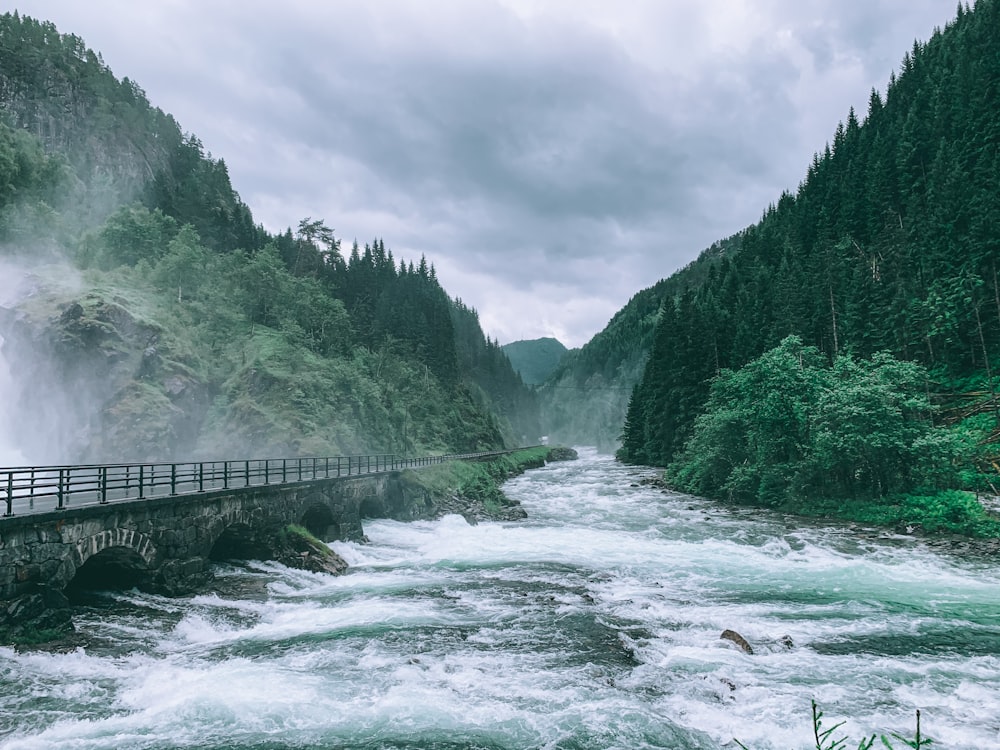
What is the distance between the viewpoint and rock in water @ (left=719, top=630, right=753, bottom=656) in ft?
51.1

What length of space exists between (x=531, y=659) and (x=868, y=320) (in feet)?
188

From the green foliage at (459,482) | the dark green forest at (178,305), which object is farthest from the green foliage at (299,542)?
the dark green forest at (178,305)

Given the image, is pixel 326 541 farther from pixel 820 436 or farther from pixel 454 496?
pixel 820 436

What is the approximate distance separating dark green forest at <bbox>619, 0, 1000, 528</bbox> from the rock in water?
75.6ft

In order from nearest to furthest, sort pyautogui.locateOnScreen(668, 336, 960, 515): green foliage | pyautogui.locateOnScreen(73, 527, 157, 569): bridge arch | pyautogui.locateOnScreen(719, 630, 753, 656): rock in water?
pyautogui.locateOnScreen(719, 630, 753, 656): rock in water
pyautogui.locateOnScreen(73, 527, 157, 569): bridge arch
pyautogui.locateOnScreen(668, 336, 960, 515): green foliage

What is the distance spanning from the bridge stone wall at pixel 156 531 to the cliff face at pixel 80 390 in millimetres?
26075

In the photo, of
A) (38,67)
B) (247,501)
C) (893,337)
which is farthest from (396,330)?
(247,501)

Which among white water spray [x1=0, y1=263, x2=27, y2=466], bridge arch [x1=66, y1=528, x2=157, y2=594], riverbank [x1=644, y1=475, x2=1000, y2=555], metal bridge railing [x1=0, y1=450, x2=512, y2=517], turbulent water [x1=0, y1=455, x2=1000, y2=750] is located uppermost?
white water spray [x1=0, y1=263, x2=27, y2=466]

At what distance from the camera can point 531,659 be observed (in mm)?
15109

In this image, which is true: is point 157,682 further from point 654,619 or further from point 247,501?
point 654,619

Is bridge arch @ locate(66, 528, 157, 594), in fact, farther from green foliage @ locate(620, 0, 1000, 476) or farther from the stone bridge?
green foliage @ locate(620, 0, 1000, 476)

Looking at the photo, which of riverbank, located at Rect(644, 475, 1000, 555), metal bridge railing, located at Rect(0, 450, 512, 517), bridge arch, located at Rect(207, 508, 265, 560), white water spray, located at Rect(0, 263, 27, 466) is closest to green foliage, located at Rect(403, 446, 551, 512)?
metal bridge railing, located at Rect(0, 450, 512, 517)

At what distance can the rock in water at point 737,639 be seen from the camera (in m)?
15.6

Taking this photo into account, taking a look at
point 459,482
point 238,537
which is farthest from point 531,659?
point 459,482
